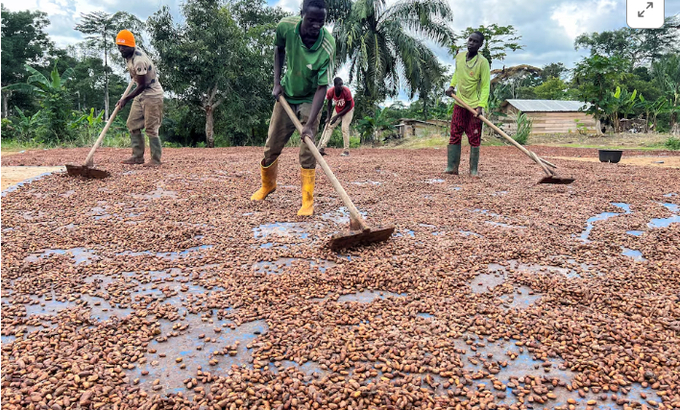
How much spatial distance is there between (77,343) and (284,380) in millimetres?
844

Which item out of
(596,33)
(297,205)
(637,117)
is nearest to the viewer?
(297,205)

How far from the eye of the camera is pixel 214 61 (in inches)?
629

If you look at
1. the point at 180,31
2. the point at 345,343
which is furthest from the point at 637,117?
the point at 345,343

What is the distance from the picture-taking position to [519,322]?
1.81m

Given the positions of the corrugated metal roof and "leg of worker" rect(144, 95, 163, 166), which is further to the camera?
the corrugated metal roof

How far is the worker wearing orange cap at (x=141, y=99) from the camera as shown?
531 centimetres

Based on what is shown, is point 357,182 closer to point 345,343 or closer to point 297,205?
point 297,205

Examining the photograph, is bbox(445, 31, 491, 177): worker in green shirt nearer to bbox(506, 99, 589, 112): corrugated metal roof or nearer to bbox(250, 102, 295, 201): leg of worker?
bbox(250, 102, 295, 201): leg of worker

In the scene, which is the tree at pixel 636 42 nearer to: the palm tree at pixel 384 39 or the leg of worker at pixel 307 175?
the palm tree at pixel 384 39

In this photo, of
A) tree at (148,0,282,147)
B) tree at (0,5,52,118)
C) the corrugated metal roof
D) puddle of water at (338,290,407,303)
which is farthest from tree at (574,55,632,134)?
tree at (0,5,52,118)

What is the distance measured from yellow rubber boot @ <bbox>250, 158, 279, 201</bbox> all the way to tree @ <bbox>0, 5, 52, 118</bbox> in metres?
26.7

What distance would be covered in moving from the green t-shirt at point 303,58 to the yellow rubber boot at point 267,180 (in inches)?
28.4

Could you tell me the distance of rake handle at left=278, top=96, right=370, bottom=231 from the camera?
2.71 metres

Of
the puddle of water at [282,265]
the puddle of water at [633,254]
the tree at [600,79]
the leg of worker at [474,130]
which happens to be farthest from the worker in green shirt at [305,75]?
the tree at [600,79]
